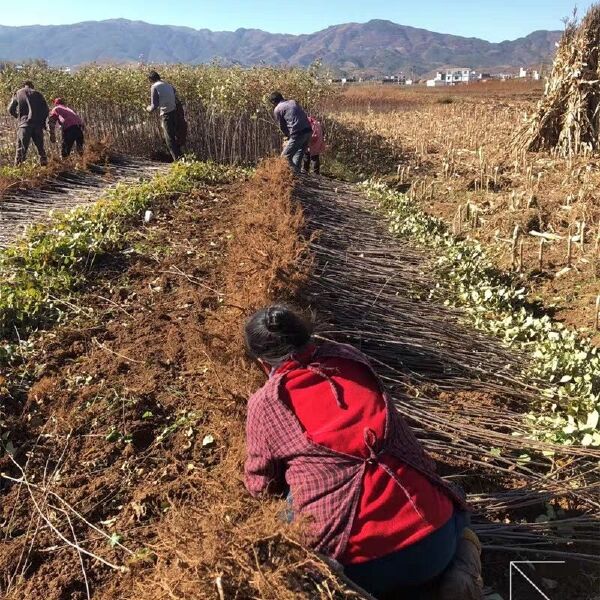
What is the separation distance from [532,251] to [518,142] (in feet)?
19.5

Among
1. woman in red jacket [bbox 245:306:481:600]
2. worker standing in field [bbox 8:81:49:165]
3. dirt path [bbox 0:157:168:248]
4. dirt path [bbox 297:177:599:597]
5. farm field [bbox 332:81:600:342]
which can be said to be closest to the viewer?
woman in red jacket [bbox 245:306:481:600]

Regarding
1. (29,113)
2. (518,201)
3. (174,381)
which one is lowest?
(174,381)

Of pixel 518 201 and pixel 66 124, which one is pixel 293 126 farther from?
→ pixel 66 124

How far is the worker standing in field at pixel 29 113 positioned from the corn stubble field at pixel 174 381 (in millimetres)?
1727

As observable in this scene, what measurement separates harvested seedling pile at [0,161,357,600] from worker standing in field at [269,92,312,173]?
4311 millimetres

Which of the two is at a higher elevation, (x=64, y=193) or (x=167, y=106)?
(x=167, y=106)

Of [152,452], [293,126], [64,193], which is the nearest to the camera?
[152,452]

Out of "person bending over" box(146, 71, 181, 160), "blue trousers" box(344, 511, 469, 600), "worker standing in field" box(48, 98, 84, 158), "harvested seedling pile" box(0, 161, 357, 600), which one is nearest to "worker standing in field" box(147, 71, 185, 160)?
"person bending over" box(146, 71, 181, 160)

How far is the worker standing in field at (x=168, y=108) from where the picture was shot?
427 inches

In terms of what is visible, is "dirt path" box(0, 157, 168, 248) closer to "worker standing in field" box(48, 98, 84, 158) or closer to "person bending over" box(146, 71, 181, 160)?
"person bending over" box(146, 71, 181, 160)

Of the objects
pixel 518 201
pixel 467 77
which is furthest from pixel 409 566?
pixel 467 77

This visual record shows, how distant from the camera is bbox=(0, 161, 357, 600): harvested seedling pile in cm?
183

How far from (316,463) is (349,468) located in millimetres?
115

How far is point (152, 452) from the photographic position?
330 cm
